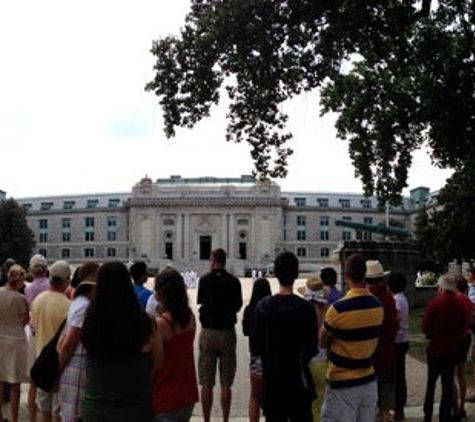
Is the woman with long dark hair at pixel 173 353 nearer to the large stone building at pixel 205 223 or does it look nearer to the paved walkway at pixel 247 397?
the paved walkway at pixel 247 397

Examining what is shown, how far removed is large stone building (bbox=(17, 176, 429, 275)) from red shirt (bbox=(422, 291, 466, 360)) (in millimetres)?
98950

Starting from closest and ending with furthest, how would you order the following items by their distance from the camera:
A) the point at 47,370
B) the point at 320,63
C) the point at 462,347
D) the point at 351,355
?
the point at 47,370 < the point at 351,355 < the point at 462,347 < the point at 320,63

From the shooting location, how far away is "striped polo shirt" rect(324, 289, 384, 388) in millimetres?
6098

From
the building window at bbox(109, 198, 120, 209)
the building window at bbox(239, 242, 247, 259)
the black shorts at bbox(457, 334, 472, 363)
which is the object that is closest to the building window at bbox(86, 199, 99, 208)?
the building window at bbox(109, 198, 120, 209)

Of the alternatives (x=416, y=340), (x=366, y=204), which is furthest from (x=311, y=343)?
(x=366, y=204)

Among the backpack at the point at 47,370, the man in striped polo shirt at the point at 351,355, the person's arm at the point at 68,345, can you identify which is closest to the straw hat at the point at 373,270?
the man in striped polo shirt at the point at 351,355

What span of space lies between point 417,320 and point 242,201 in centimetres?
9138

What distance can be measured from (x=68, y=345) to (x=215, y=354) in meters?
3.76

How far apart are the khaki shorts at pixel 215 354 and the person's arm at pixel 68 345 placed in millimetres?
3546

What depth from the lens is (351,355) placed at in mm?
6160

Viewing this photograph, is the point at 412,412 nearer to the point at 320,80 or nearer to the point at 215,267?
the point at 215,267

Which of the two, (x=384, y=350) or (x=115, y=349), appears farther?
(x=384, y=350)

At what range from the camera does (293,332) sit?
235 inches

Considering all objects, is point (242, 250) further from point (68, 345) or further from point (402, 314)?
point (68, 345)
